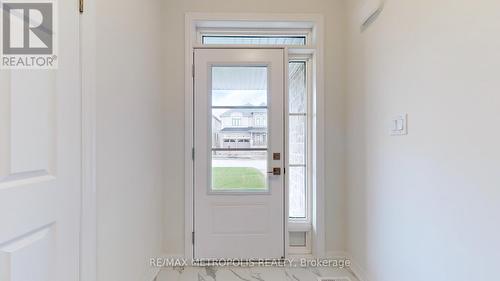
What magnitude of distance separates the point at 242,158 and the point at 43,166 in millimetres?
1849

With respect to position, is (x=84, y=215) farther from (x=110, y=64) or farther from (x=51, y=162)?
(x=110, y=64)

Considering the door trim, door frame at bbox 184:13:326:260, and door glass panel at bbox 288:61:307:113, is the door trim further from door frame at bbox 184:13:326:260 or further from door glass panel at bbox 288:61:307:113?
door glass panel at bbox 288:61:307:113

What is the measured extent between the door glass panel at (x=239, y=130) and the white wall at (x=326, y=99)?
0.34 metres

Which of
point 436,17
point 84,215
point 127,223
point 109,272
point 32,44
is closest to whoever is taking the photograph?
point 32,44

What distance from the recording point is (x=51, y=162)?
1.23 meters

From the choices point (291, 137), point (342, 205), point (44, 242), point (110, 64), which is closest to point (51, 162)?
point (44, 242)

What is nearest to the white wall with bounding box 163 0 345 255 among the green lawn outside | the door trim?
the green lawn outside

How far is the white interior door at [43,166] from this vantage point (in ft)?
3.34

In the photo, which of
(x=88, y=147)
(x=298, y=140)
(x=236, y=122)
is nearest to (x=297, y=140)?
(x=298, y=140)

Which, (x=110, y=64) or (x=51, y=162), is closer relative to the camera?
(x=51, y=162)

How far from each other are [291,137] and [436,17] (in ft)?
5.37

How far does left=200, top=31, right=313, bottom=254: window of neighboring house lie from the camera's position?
2.99 metres

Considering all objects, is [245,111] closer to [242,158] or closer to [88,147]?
[242,158]
